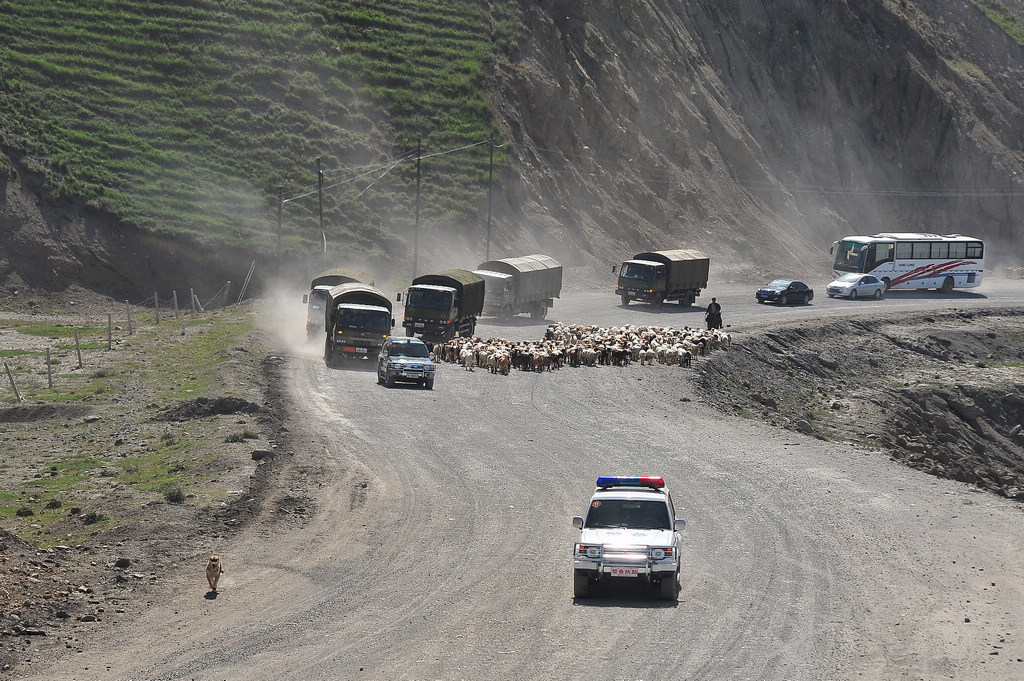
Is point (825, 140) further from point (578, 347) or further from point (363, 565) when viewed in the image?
point (363, 565)

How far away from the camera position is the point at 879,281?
247 feet

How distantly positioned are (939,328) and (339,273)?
35370 mm

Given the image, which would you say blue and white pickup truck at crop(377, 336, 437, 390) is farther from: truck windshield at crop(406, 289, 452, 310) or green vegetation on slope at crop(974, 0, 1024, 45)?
green vegetation on slope at crop(974, 0, 1024, 45)

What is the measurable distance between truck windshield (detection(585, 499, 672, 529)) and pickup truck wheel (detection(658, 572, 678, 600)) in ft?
3.34

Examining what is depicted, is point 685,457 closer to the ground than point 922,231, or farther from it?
closer to the ground

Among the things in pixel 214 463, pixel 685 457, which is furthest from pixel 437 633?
pixel 685 457

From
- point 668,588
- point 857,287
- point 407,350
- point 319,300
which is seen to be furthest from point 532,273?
point 668,588

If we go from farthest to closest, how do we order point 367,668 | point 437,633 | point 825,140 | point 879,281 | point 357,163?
point 825,140 → point 357,163 → point 879,281 → point 437,633 → point 367,668

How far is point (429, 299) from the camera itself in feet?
156

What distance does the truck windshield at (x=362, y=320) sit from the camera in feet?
140

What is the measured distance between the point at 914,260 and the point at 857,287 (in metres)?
5.77

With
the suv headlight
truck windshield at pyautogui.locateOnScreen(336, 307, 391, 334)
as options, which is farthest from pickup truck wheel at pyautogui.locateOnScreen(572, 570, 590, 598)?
truck windshield at pyautogui.locateOnScreen(336, 307, 391, 334)

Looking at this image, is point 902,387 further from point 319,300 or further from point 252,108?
point 252,108

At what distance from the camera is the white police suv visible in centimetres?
1942
